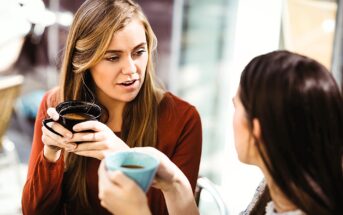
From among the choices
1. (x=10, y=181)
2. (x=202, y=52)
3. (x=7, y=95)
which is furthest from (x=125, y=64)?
(x=10, y=181)

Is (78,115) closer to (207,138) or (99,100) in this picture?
(99,100)

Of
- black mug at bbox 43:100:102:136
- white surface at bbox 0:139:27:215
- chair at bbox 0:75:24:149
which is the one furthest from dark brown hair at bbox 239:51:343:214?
Result: white surface at bbox 0:139:27:215

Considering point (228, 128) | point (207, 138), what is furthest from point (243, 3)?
point (207, 138)

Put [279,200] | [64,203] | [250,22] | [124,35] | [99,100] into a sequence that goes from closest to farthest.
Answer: [279,200] < [124,35] < [64,203] < [99,100] < [250,22]

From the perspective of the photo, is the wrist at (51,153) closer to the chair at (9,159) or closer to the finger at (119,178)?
the finger at (119,178)

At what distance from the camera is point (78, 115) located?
1.26 m

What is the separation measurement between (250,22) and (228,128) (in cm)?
75

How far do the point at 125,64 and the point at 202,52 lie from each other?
1816 millimetres

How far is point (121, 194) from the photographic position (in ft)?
2.90

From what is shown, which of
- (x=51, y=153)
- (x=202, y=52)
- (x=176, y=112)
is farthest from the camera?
(x=202, y=52)

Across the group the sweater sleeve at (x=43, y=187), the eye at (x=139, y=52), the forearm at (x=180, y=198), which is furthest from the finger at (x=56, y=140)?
the eye at (x=139, y=52)

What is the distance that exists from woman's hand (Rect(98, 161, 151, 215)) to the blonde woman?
45 cm

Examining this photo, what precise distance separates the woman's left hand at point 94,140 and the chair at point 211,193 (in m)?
0.36

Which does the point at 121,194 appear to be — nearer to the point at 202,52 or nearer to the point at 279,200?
the point at 279,200
